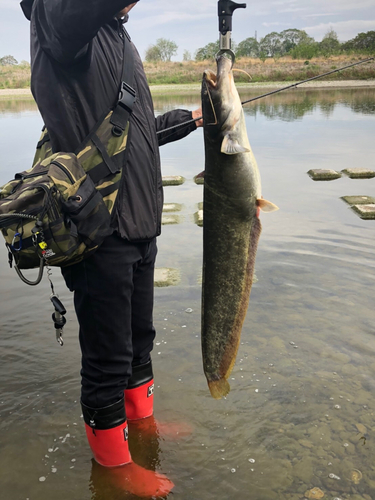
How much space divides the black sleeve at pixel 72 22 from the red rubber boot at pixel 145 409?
1.78 meters

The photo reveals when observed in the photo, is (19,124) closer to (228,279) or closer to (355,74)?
(228,279)

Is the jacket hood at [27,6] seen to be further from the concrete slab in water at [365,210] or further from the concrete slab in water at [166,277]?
the concrete slab in water at [365,210]

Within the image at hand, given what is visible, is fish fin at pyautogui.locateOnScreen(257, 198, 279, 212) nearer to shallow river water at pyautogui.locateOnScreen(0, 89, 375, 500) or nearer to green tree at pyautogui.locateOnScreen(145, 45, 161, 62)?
shallow river water at pyautogui.locateOnScreen(0, 89, 375, 500)

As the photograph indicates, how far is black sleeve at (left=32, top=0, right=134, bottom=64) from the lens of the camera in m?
1.65

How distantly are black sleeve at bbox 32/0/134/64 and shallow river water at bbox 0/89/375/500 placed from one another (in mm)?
2159

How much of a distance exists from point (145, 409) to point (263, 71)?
132 feet

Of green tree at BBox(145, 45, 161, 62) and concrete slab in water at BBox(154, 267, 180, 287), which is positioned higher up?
green tree at BBox(145, 45, 161, 62)

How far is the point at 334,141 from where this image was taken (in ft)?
40.0

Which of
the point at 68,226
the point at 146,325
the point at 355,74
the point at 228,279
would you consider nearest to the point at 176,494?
the point at 146,325

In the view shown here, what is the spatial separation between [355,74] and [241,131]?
130 feet

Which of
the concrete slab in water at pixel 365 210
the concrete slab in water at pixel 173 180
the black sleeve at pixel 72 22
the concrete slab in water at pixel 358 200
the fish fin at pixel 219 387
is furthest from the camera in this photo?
the concrete slab in water at pixel 173 180

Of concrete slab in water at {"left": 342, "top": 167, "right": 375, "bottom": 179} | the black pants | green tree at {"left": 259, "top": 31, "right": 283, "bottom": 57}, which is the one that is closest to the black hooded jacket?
the black pants

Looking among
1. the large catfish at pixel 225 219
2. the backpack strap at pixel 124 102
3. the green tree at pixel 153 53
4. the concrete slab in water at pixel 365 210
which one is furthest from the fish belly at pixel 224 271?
the green tree at pixel 153 53

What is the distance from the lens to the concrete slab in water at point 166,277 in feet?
15.5
